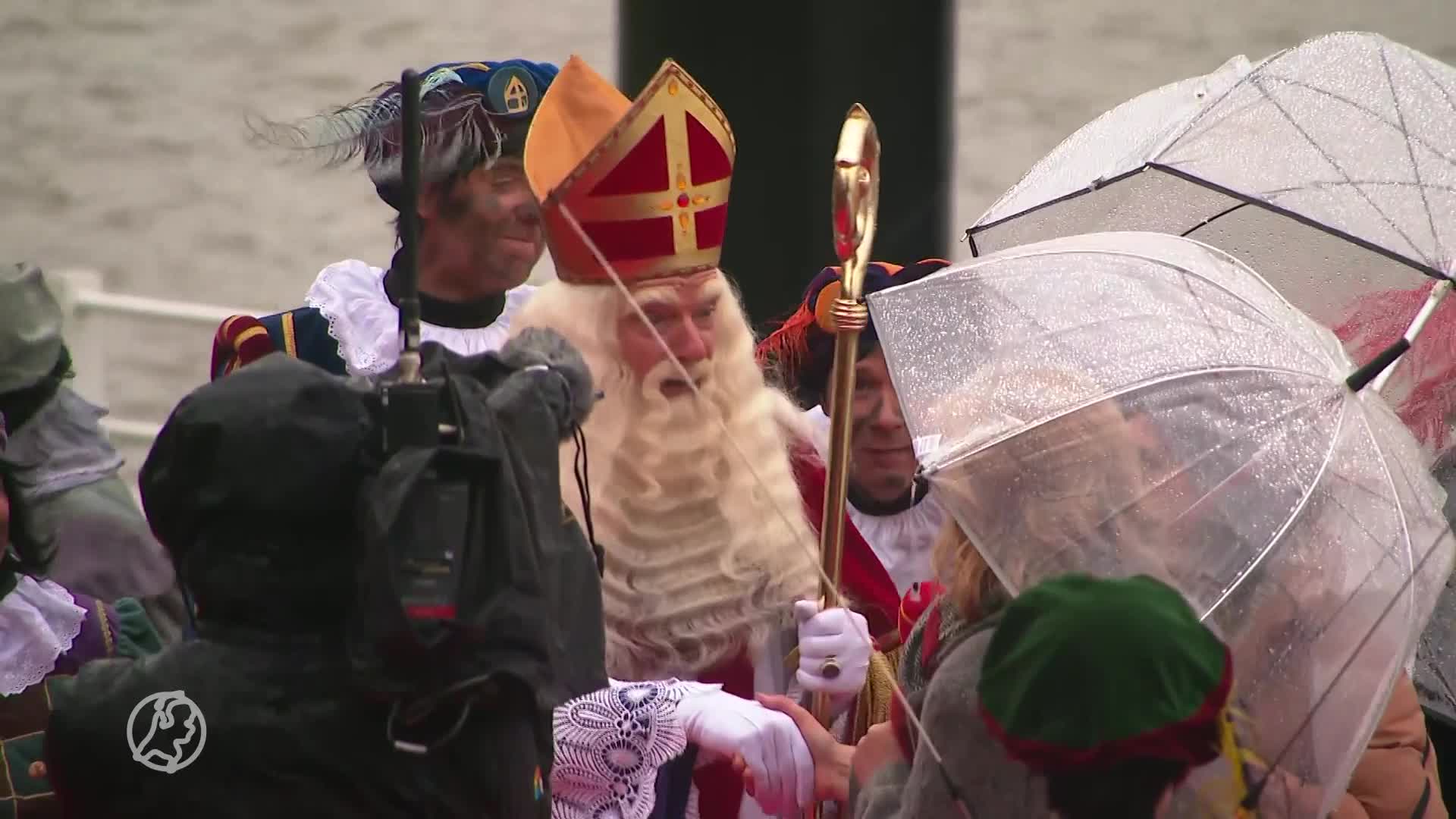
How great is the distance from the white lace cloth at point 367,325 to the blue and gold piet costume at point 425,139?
2cm

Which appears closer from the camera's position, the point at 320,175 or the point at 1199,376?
the point at 1199,376

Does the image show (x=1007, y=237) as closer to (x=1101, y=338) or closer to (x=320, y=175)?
(x=1101, y=338)

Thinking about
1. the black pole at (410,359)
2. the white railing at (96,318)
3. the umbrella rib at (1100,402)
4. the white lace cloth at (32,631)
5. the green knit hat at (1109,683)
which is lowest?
the white railing at (96,318)

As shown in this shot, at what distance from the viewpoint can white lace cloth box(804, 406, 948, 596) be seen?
11.8ft

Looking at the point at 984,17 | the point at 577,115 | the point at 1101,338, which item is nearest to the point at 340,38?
the point at 984,17

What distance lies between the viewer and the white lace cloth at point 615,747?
9.34 feet

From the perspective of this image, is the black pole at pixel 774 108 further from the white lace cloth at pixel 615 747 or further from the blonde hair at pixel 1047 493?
the blonde hair at pixel 1047 493

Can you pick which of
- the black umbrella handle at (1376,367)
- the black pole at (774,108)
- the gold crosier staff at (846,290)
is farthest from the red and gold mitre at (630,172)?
the black pole at (774,108)

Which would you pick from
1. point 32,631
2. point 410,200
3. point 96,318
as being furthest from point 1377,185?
point 96,318

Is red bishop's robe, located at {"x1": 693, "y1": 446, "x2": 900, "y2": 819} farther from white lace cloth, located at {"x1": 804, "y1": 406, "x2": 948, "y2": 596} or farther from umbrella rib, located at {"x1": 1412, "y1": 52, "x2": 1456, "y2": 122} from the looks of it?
umbrella rib, located at {"x1": 1412, "y1": 52, "x2": 1456, "y2": 122}

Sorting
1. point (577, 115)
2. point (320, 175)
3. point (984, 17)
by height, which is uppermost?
point (577, 115)

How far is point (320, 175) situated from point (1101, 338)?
18.3ft

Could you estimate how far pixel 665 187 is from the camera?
3.11m

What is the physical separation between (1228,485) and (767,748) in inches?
30.2
